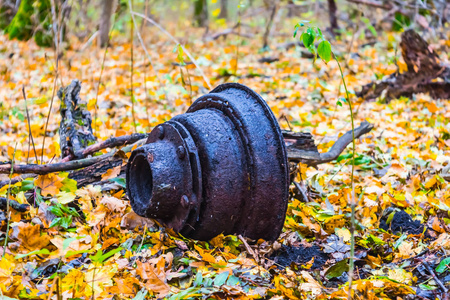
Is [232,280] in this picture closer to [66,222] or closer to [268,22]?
[66,222]

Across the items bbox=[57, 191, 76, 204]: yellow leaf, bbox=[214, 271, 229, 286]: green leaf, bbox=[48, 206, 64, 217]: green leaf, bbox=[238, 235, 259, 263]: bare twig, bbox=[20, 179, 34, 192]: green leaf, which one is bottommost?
bbox=[214, 271, 229, 286]: green leaf

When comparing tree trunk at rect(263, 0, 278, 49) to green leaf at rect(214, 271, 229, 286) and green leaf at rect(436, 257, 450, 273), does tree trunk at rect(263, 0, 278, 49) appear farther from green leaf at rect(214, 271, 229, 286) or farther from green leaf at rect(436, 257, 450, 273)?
green leaf at rect(214, 271, 229, 286)

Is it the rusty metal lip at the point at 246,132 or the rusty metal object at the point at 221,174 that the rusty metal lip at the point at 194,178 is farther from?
the rusty metal lip at the point at 246,132

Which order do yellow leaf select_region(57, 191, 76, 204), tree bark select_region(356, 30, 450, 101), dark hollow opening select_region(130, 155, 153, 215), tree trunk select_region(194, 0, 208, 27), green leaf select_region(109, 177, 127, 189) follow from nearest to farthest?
dark hollow opening select_region(130, 155, 153, 215), yellow leaf select_region(57, 191, 76, 204), green leaf select_region(109, 177, 127, 189), tree bark select_region(356, 30, 450, 101), tree trunk select_region(194, 0, 208, 27)

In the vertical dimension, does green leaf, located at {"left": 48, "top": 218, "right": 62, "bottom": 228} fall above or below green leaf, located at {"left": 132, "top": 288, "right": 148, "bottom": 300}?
above

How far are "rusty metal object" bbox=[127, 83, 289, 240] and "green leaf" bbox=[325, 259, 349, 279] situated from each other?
0.31 m

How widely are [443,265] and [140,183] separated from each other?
150cm

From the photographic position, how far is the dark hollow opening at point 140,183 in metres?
2.07

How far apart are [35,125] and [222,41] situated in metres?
5.21

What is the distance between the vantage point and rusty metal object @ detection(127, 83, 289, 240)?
74.4 inches

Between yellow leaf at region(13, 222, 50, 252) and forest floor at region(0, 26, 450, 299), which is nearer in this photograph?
forest floor at region(0, 26, 450, 299)

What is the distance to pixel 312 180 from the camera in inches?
115

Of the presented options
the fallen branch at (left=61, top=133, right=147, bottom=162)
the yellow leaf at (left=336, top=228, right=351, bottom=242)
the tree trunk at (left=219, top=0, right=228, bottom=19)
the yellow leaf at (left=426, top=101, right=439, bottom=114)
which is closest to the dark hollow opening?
the fallen branch at (left=61, top=133, right=147, bottom=162)

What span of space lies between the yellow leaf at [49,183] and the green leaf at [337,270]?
5.05ft
